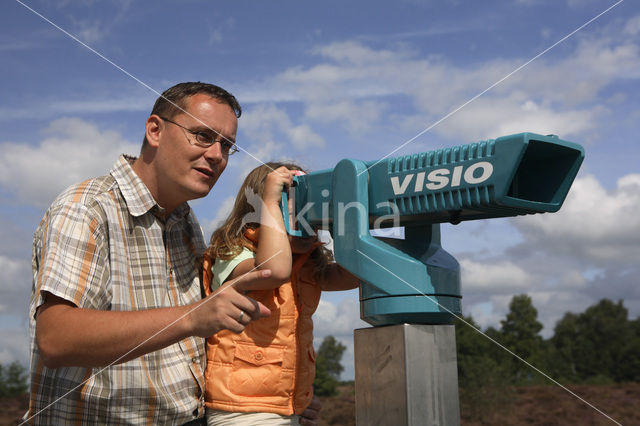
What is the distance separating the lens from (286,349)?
7.75ft

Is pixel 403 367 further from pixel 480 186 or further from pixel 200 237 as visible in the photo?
pixel 200 237

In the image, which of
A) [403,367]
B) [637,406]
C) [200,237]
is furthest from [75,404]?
[637,406]

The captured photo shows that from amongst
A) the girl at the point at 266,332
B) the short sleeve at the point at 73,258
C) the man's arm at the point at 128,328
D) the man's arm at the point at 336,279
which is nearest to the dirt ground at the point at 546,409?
the man's arm at the point at 336,279

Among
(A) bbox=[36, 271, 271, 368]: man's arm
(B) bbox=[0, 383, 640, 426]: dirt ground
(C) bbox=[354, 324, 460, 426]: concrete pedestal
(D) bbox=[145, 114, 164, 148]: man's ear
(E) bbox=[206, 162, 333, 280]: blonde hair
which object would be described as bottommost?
(B) bbox=[0, 383, 640, 426]: dirt ground

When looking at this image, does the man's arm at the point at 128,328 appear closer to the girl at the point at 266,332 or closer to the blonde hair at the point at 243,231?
the girl at the point at 266,332

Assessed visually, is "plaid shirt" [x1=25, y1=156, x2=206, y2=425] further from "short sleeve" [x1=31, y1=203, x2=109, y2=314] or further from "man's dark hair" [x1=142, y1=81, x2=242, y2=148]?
"man's dark hair" [x1=142, y1=81, x2=242, y2=148]

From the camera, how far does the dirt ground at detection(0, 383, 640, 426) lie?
38.7 ft

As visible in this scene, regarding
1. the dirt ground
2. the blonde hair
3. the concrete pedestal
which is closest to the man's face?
the blonde hair

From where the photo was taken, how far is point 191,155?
2404mm

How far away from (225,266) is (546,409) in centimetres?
1287

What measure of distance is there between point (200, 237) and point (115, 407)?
909 millimetres

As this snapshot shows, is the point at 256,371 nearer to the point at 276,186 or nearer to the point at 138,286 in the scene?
the point at 138,286

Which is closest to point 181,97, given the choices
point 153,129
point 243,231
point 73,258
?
point 153,129

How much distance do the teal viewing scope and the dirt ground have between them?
34.5ft
